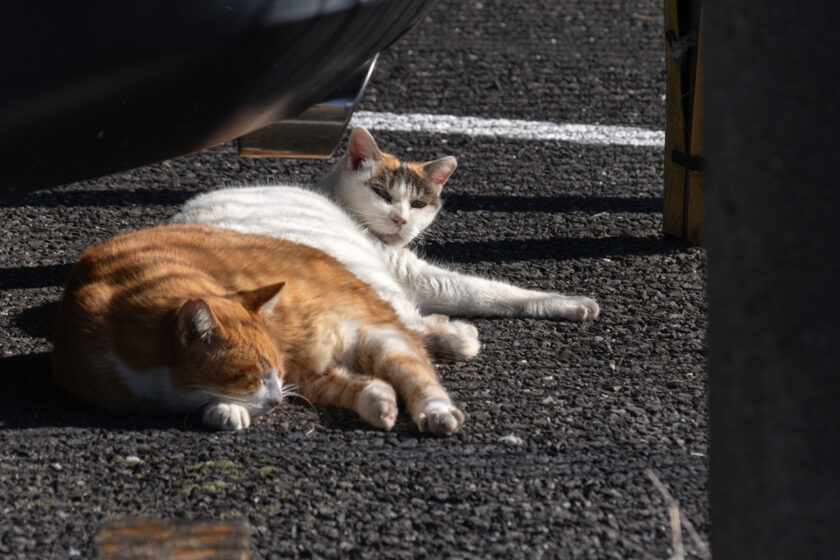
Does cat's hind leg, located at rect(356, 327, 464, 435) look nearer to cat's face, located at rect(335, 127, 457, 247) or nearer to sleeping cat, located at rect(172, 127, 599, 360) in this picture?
sleeping cat, located at rect(172, 127, 599, 360)

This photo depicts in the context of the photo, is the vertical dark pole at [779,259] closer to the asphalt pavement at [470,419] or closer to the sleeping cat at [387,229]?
the asphalt pavement at [470,419]

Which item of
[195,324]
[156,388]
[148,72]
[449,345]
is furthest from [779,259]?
[449,345]

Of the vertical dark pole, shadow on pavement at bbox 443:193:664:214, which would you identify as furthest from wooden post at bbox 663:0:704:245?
the vertical dark pole

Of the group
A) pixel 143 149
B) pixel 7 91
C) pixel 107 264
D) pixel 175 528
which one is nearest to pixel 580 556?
pixel 175 528

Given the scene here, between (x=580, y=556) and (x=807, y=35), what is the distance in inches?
45.1

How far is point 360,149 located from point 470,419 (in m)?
1.55

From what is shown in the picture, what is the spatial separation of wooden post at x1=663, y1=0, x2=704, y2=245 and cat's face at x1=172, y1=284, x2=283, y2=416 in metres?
1.81

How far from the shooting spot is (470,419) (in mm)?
2625

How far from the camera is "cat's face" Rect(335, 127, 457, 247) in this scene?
3.83m

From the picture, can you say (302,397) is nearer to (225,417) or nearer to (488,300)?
(225,417)

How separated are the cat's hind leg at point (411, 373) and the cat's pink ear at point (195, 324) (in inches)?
20.8

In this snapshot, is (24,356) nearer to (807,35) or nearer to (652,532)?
(652,532)

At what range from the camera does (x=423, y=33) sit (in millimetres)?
6281

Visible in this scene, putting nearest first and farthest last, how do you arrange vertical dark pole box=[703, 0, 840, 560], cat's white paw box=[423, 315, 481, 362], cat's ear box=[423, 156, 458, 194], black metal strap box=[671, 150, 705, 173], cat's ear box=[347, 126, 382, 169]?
1. vertical dark pole box=[703, 0, 840, 560]
2. cat's white paw box=[423, 315, 481, 362]
3. black metal strap box=[671, 150, 705, 173]
4. cat's ear box=[347, 126, 382, 169]
5. cat's ear box=[423, 156, 458, 194]
